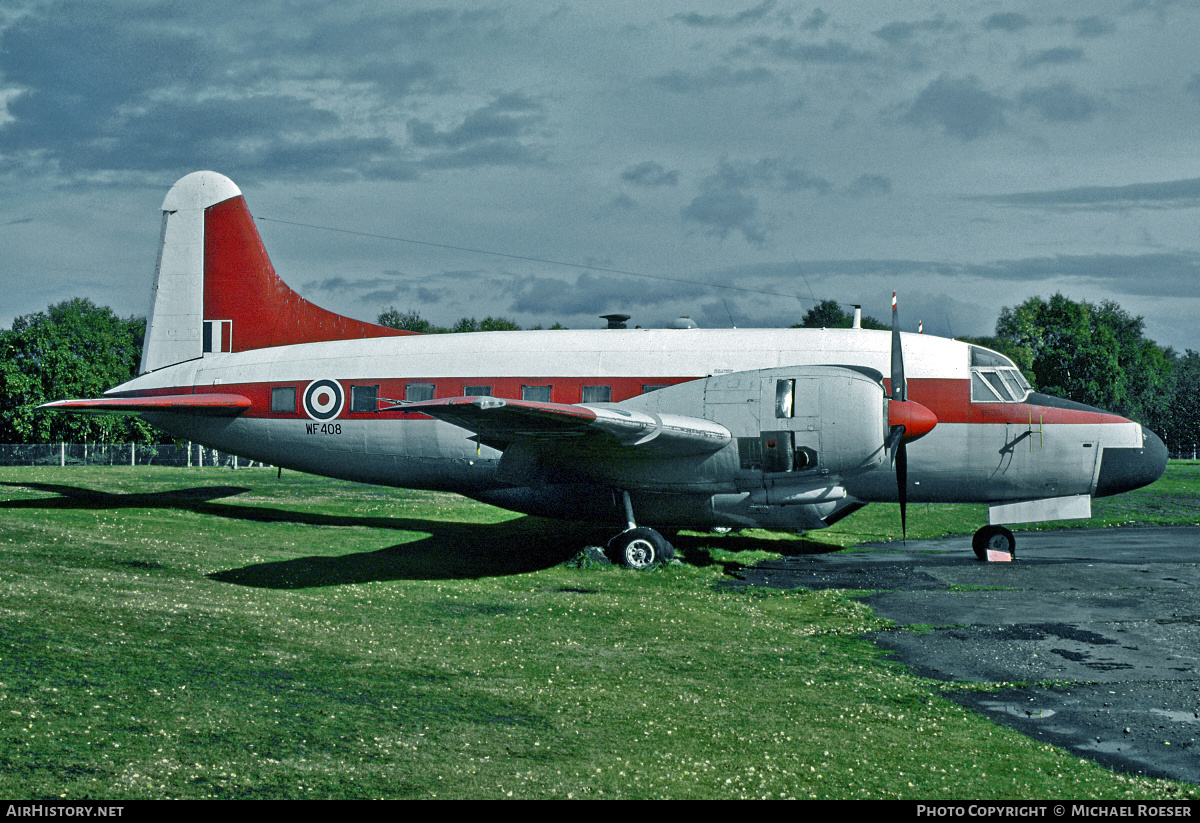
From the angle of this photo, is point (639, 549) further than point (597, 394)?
No

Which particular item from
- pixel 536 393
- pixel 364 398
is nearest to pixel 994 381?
pixel 536 393

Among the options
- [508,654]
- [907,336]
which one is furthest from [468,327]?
[508,654]

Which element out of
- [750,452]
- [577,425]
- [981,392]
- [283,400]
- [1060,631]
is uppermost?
[981,392]

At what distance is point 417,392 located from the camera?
2167 centimetres

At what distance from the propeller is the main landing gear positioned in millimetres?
4651

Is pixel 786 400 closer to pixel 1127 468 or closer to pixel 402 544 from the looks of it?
pixel 1127 468

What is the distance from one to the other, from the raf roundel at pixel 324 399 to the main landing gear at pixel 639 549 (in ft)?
25.6

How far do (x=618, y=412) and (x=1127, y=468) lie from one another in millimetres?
11446

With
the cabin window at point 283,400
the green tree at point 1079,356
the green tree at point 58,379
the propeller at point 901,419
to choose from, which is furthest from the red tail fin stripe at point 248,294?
the green tree at point 1079,356

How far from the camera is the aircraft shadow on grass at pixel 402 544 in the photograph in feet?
55.1

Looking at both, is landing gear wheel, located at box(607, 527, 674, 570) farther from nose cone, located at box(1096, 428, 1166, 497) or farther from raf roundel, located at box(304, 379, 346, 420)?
nose cone, located at box(1096, 428, 1166, 497)

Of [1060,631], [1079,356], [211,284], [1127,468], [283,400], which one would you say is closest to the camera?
[1060,631]

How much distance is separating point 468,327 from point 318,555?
108 meters

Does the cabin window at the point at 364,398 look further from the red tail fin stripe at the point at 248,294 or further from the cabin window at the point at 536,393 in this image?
the cabin window at the point at 536,393
